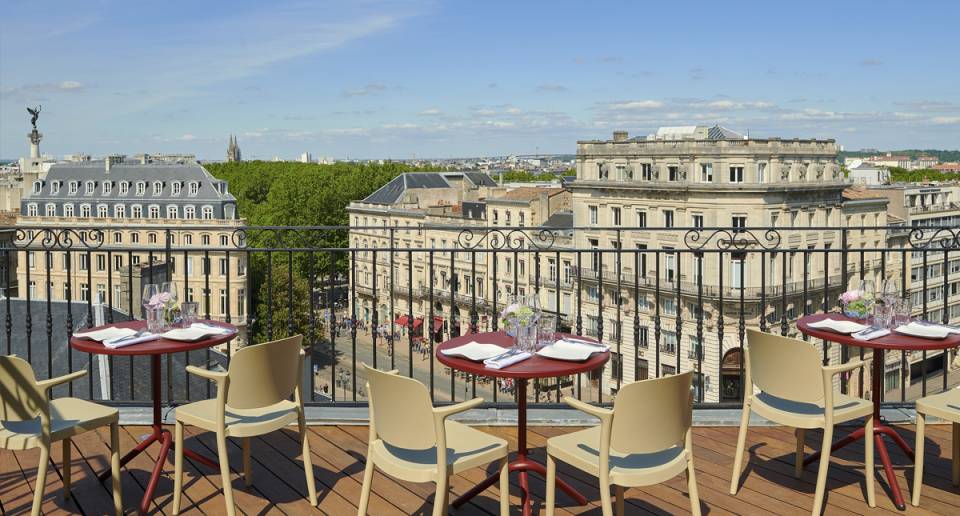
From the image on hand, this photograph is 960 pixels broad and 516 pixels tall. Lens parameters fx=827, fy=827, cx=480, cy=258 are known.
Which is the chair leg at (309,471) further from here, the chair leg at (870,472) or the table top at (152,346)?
the chair leg at (870,472)

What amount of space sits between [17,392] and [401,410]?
73.4 inches

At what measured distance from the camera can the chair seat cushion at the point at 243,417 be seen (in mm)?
4168

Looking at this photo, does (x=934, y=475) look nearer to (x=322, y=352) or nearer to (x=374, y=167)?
(x=322, y=352)

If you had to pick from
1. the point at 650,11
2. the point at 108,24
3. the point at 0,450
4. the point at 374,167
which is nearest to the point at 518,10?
the point at 650,11

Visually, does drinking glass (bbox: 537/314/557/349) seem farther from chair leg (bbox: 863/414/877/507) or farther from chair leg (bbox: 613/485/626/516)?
chair leg (bbox: 863/414/877/507)

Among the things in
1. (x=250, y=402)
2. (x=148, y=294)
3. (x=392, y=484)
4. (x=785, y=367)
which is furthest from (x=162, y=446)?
(x=785, y=367)

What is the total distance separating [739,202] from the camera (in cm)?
4284

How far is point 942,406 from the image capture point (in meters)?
4.41

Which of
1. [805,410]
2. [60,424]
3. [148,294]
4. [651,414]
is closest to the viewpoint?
[651,414]

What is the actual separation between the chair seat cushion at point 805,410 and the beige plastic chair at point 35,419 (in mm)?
3362

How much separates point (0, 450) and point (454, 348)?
3.06m

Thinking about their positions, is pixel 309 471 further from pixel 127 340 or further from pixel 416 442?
pixel 127 340

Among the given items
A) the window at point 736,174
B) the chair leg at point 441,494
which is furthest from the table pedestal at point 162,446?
the window at point 736,174

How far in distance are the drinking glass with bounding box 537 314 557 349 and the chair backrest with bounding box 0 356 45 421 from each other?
243 cm
